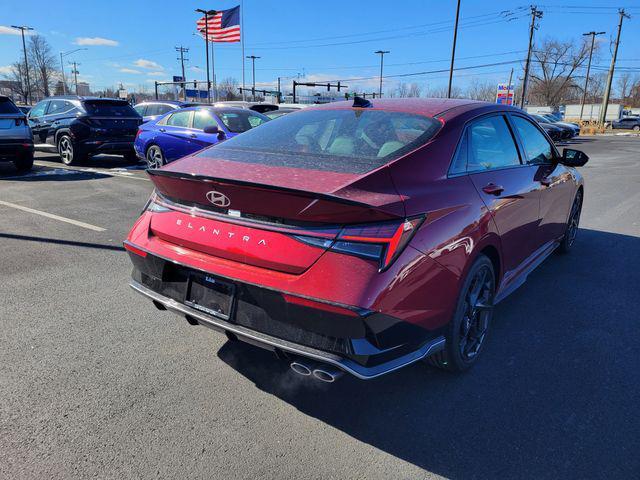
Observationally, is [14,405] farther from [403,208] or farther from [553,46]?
[553,46]

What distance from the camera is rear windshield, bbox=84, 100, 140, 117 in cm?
1158

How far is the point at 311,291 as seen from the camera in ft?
6.81

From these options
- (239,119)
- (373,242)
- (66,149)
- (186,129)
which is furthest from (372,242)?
(66,149)

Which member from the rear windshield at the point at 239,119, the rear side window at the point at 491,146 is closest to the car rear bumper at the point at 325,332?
the rear side window at the point at 491,146

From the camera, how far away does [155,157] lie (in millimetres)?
10422

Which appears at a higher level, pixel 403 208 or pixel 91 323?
pixel 403 208

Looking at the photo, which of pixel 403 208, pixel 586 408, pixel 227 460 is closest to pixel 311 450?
pixel 227 460

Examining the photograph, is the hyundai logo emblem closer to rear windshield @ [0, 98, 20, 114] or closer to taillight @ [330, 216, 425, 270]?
taillight @ [330, 216, 425, 270]

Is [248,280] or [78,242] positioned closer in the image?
[248,280]

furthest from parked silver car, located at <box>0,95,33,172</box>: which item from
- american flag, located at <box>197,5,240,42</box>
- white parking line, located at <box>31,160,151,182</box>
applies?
american flag, located at <box>197,5,240,42</box>

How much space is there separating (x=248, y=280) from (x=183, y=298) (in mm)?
501

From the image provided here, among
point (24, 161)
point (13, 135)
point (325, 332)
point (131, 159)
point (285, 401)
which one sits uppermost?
point (13, 135)

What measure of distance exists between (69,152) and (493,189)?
1177cm

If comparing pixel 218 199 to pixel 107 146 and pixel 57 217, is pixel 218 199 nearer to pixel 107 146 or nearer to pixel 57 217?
pixel 57 217
